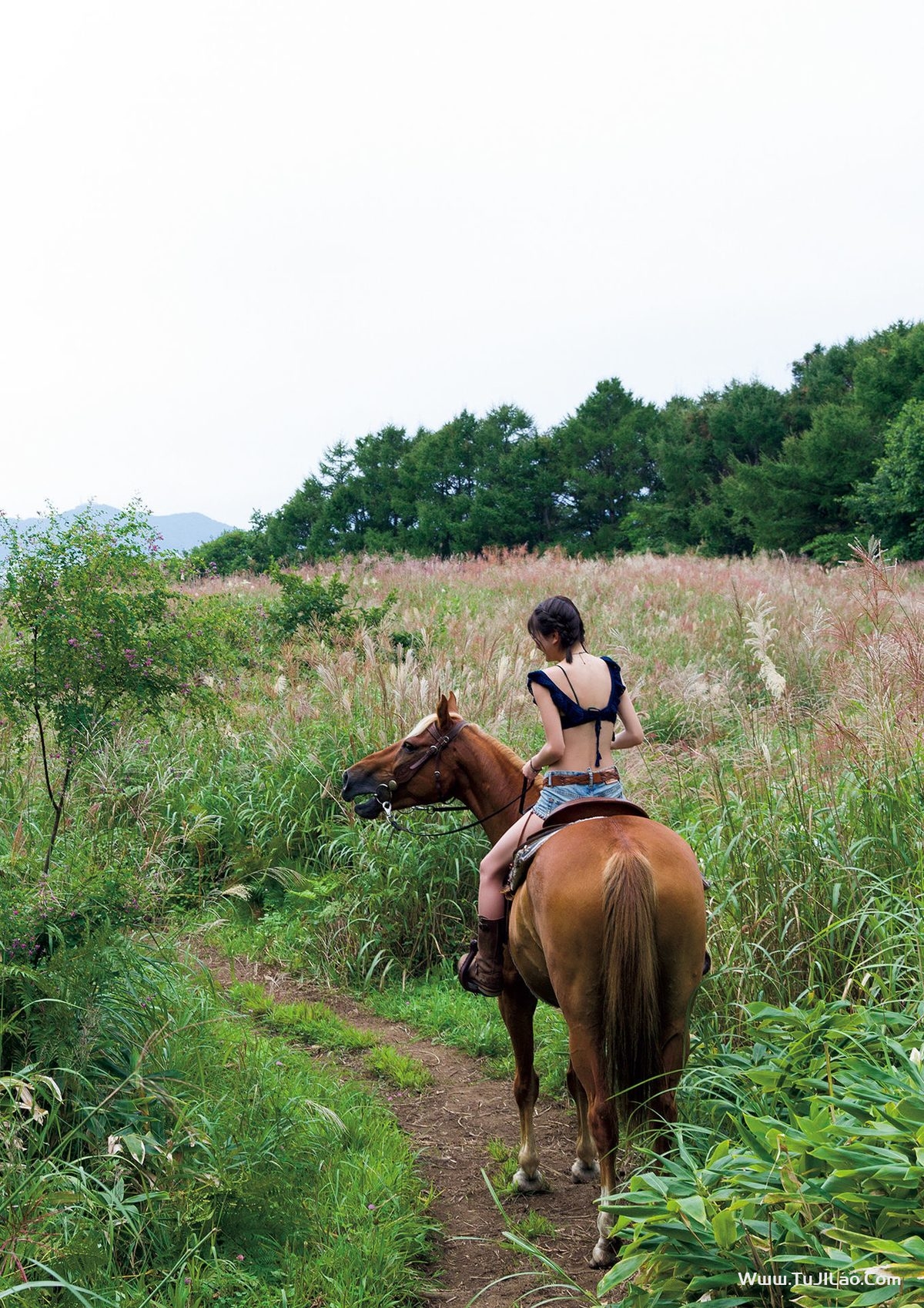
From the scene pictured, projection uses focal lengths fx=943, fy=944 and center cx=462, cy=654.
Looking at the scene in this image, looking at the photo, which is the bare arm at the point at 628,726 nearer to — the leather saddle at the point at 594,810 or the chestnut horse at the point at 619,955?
the leather saddle at the point at 594,810

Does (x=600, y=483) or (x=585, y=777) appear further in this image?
(x=600, y=483)

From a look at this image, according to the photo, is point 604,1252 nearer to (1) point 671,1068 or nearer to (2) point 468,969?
(1) point 671,1068

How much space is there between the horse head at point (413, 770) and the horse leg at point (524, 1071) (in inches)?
39.2

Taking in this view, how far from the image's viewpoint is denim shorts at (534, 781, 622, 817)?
388 centimetres

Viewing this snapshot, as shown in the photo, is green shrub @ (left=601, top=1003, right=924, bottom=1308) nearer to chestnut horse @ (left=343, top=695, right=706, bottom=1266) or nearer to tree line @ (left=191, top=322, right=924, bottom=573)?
chestnut horse @ (left=343, top=695, right=706, bottom=1266)

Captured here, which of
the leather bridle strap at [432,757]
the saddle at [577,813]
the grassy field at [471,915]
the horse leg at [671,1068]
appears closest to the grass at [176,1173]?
the grassy field at [471,915]

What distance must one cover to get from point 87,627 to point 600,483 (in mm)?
31385

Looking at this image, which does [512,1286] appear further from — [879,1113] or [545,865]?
[879,1113]

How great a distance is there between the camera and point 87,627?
16.0ft

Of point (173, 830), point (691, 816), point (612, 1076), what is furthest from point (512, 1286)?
point (173, 830)

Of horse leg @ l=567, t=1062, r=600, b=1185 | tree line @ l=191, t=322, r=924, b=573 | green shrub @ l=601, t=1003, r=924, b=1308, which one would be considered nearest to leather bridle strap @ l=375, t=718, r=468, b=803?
horse leg @ l=567, t=1062, r=600, b=1185

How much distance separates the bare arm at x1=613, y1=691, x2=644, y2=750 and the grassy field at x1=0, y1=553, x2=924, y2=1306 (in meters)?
0.72

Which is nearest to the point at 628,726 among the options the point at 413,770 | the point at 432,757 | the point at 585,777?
the point at 585,777

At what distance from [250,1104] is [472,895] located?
2524 mm
